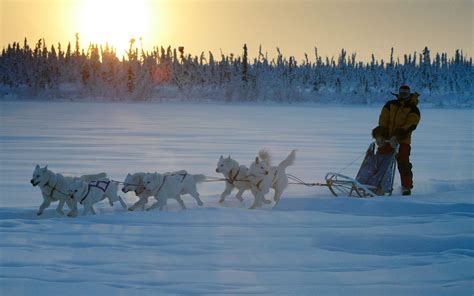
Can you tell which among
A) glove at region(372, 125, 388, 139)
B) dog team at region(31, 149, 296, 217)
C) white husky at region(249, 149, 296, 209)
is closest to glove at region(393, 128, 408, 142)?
glove at region(372, 125, 388, 139)

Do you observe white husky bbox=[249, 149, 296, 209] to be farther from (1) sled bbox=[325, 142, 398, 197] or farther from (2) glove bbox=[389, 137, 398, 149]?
(2) glove bbox=[389, 137, 398, 149]

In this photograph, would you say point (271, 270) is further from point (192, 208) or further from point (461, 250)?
point (192, 208)

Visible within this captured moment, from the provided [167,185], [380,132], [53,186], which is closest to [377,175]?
[380,132]

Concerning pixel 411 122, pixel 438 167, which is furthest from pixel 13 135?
pixel 411 122

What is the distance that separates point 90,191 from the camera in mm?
6742

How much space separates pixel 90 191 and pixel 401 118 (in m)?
3.96

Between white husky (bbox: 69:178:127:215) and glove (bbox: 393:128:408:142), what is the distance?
11.6 feet

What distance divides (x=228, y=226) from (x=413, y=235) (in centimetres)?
167

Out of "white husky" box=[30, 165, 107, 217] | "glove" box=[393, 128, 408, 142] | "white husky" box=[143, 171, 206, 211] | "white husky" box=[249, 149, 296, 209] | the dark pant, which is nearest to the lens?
"white husky" box=[30, 165, 107, 217]

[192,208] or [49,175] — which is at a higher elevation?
[49,175]

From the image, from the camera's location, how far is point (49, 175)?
21.6 ft

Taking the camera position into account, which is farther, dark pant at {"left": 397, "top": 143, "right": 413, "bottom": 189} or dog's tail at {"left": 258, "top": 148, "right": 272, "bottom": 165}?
dark pant at {"left": 397, "top": 143, "right": 413, "bottom": 189}

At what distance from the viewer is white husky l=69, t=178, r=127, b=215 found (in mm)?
6617

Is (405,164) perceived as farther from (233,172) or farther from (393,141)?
(233,172)
